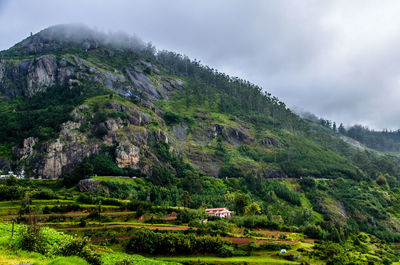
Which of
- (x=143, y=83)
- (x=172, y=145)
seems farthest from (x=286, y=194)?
(x=143, y=83)

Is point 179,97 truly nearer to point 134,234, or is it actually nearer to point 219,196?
point 219,196

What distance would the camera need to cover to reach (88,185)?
85.1 metres

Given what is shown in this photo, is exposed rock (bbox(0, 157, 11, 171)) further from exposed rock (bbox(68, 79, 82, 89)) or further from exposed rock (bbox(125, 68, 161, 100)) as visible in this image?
exposed rock (bbox(125, 68, 161, 100))

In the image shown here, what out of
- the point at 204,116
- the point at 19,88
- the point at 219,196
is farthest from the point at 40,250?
the point at 19,88

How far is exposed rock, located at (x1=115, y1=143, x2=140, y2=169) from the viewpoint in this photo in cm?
10482

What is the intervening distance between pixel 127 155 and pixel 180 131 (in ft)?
144

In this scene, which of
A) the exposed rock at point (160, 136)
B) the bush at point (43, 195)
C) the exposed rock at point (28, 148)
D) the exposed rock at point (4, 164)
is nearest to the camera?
the bush at point (43, 195)

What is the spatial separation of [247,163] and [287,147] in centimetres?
3185

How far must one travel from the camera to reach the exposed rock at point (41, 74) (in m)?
152

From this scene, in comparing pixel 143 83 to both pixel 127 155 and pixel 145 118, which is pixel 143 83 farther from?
pixel 127 155

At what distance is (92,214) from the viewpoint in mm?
61875

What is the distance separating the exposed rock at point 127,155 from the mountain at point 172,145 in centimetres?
38

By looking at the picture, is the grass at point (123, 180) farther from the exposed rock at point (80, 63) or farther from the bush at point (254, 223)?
the exposed rock at point (80, 63)

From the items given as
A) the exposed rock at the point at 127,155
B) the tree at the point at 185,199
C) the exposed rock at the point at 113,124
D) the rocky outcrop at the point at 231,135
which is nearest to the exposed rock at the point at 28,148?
the exposed rock at the point at 113,124
